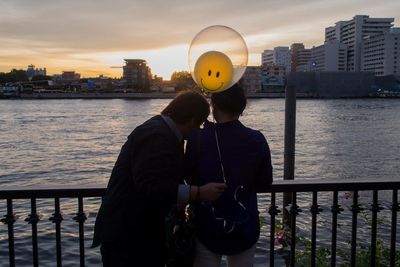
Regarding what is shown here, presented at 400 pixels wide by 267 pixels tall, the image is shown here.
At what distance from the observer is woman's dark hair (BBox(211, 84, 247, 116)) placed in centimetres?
279

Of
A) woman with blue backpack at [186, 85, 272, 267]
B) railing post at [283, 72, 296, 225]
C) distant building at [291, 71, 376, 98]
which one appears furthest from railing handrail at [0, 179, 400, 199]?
distant building at [291, 71, 376, 98]

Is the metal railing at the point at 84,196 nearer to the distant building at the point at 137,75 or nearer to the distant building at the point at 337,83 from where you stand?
the distant building at the point at 337,83

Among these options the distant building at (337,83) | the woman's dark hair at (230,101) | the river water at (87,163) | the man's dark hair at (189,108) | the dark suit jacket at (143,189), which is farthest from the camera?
the distant building at (337,83)

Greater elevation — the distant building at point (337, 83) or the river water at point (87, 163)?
the distant building at point (337, 83)

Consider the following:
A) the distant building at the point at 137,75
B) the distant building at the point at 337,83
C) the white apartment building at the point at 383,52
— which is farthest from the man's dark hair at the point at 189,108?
the white apartment building at the point at 383,52

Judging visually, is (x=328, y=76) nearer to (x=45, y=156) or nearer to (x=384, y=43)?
(x=384, y=43)

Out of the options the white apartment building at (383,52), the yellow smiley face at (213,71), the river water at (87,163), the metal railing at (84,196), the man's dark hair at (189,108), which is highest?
the white apartment building at (383,52)

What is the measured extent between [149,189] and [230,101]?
0.68 m

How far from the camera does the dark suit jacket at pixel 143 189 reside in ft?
8.28

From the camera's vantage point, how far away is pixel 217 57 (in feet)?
9.68

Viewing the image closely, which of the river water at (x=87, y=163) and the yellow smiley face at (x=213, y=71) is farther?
the river water at (x=87, y=163)

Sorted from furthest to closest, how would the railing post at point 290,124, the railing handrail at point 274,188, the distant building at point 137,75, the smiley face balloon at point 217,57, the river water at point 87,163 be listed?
1. the distant building at point 137,75
2. the river water at point 87,163
3. the railing post at point 290,124
4. the railing handrail at point 274,188
5. the smiley face balloon at point 217,57

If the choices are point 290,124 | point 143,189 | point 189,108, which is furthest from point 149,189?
point 290,124

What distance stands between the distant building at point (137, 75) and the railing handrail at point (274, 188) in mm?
180329
